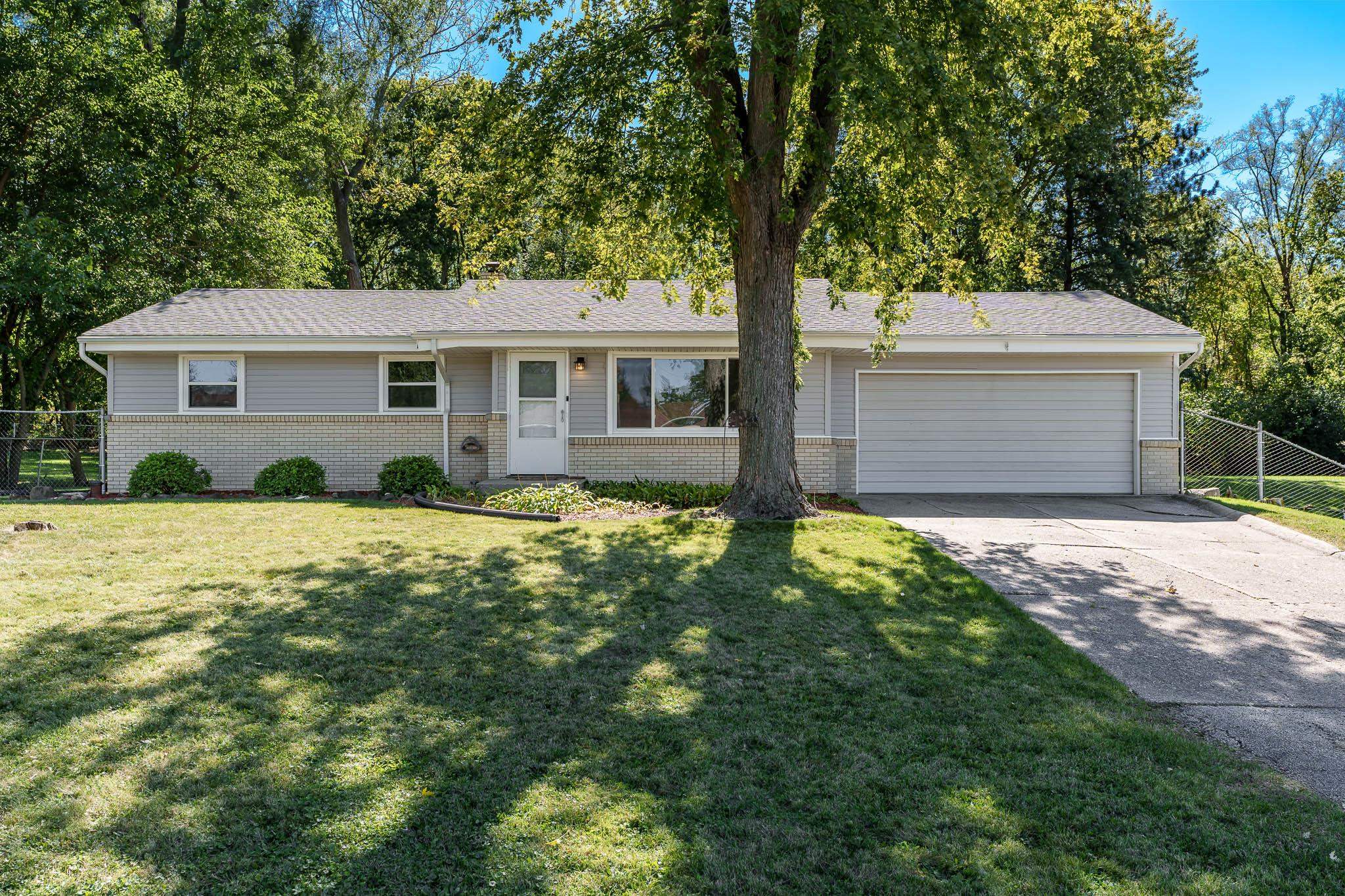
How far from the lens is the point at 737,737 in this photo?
3668 mm

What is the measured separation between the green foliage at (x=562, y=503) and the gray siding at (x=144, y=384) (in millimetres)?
6714

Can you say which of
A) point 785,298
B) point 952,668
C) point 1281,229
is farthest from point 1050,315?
point 1281,229

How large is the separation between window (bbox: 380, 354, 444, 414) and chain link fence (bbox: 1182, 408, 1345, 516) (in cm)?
1293

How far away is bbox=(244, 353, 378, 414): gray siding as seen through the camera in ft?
45.2

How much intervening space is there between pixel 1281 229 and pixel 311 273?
33221 millimetres

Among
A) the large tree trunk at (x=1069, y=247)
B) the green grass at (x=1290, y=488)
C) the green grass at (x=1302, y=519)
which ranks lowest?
the green grass at (x=1302, y=519)

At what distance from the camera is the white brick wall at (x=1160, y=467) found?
13.3 metres

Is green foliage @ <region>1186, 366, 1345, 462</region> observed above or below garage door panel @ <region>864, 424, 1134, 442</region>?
above

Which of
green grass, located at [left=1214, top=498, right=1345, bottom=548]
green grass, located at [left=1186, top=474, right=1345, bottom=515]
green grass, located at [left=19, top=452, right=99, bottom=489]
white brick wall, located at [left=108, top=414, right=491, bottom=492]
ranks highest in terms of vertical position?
white brick wall, located at [left=108, top=414, right=491, bottom=492]

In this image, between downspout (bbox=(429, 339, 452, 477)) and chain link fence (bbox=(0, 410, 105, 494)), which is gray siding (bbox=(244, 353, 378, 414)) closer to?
downspout (bbox=(429, 339, 452, 477))

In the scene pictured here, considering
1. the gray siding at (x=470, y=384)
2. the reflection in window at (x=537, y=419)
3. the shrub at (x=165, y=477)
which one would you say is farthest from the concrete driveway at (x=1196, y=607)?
the shrub at (x=165, y=477)

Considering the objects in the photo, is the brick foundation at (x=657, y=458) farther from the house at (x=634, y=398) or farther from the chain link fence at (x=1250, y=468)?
the chain link fence at (x=1250, y=468)

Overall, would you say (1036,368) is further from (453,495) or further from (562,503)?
(453,495)

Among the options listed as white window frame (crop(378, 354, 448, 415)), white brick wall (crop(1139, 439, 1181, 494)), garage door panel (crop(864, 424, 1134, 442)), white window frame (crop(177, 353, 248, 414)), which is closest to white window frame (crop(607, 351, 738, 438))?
garage door panel (crop(864, 424, 1134, 442))
